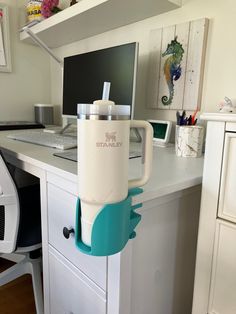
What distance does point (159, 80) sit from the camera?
3.79 ft

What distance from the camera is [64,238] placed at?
0.75m

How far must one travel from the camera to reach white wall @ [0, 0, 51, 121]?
178 cm

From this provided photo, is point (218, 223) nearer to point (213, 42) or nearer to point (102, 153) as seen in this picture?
point (102, 153)

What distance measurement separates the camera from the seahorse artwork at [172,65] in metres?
1.06

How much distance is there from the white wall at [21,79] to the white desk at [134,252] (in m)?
1.06

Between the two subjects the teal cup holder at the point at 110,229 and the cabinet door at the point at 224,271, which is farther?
the cabinet door at the point at 224,271

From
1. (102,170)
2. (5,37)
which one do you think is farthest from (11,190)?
(5,37)

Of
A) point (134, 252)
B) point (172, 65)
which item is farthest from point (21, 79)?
point (134, 252)

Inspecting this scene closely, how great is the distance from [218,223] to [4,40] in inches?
70.4

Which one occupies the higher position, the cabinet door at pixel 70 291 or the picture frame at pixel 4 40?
the picture frame at pixel 4 40

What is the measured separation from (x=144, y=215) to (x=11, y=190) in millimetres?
494

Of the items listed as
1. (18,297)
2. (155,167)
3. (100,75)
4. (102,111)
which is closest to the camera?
(102,111)

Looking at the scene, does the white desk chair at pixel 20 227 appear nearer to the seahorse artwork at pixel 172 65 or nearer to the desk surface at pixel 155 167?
the desk surface at pixel 155 167

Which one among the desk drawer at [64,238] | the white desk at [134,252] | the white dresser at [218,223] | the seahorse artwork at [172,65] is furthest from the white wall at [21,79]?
the white dresser at [218,223]
